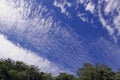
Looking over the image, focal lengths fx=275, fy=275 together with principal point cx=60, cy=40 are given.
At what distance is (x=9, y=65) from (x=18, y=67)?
220 inches

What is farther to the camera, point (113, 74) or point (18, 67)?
point (18, 67)

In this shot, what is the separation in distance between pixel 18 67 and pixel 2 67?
14954 millimetres

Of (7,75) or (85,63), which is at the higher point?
(85,63)

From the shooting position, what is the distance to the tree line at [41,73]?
11182 cm

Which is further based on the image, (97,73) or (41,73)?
(41,73)

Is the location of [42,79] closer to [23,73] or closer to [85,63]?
[23,73]

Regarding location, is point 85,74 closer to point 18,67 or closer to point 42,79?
point 42,79

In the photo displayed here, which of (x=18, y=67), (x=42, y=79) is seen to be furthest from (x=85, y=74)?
(x=18, y=67)

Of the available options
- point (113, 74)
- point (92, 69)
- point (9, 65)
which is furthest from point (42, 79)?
point (113, 74)

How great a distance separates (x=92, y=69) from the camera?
4555 inches

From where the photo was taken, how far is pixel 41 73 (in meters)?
126

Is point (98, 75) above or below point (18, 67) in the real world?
below

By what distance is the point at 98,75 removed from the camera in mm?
114250

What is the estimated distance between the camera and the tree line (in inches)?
4402
